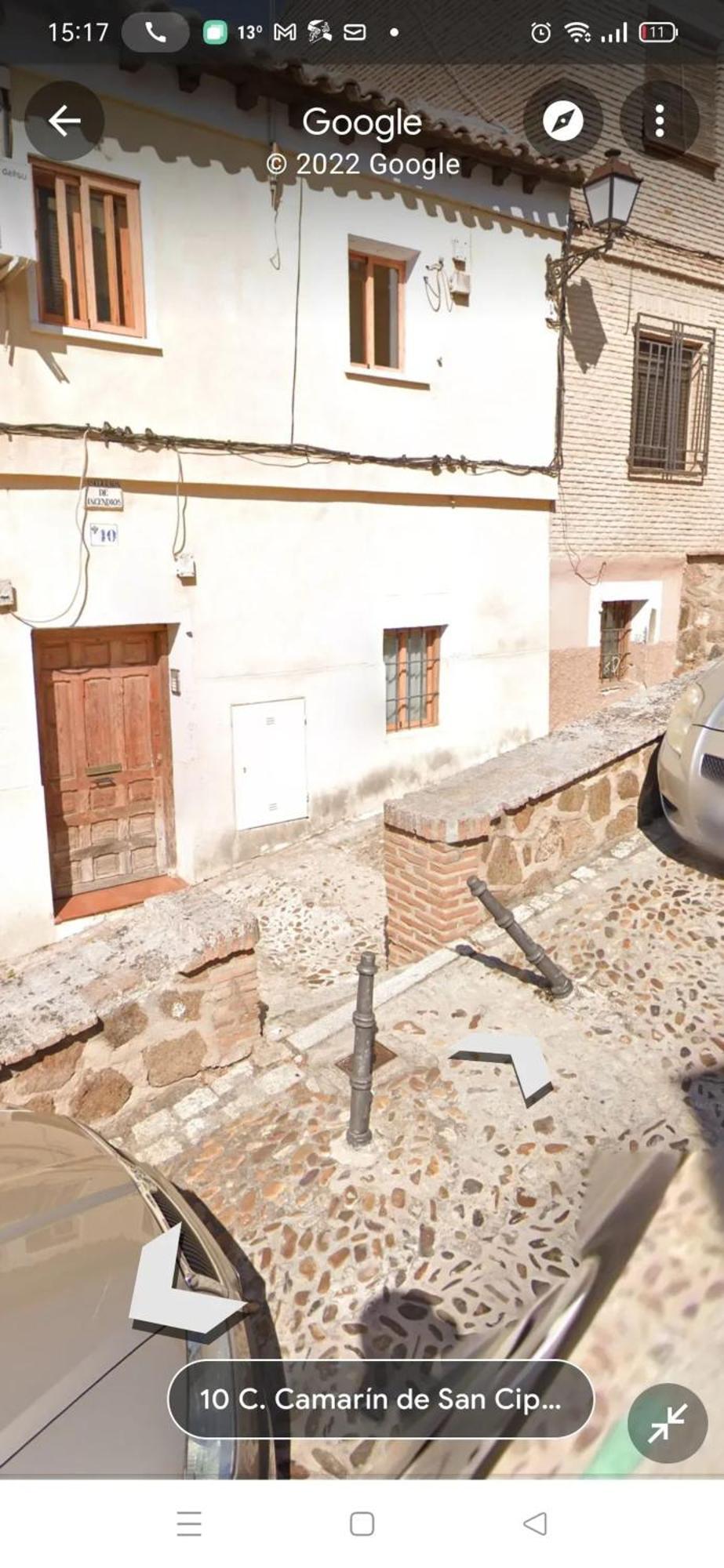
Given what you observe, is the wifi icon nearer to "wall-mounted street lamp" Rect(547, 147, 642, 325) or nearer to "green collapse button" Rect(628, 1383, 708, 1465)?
"green collapse button" Rect(628, 1383, 708, 1465)

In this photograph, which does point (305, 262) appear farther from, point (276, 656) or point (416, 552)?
point (276, 656)

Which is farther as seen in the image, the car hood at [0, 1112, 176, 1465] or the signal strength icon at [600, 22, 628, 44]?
the signal strength icon at [600, 22, 628, 44]

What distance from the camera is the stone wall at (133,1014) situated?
3.55 metres

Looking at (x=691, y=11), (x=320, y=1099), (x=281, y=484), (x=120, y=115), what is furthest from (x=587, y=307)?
(x=320, y=1099)

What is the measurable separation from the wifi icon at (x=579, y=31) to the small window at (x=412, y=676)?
5.26m

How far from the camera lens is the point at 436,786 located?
573 centimetres

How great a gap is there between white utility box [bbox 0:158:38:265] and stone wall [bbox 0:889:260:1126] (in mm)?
3927

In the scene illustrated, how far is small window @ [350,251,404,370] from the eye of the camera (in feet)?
25.2

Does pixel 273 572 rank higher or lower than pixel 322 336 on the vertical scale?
lower

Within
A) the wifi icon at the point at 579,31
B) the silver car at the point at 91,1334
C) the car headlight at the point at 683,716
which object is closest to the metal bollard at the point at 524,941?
the car headlight at the point at 683,716

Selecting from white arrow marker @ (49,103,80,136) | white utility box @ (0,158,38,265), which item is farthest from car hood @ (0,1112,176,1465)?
white arrow marker @ (49,103,80,136)

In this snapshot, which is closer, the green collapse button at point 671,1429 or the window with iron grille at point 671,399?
the green collapse button at point 671,1429

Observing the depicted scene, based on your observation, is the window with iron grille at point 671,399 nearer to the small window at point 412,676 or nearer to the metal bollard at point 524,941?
the small window at point 412,676

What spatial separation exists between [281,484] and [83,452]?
5.39ft
